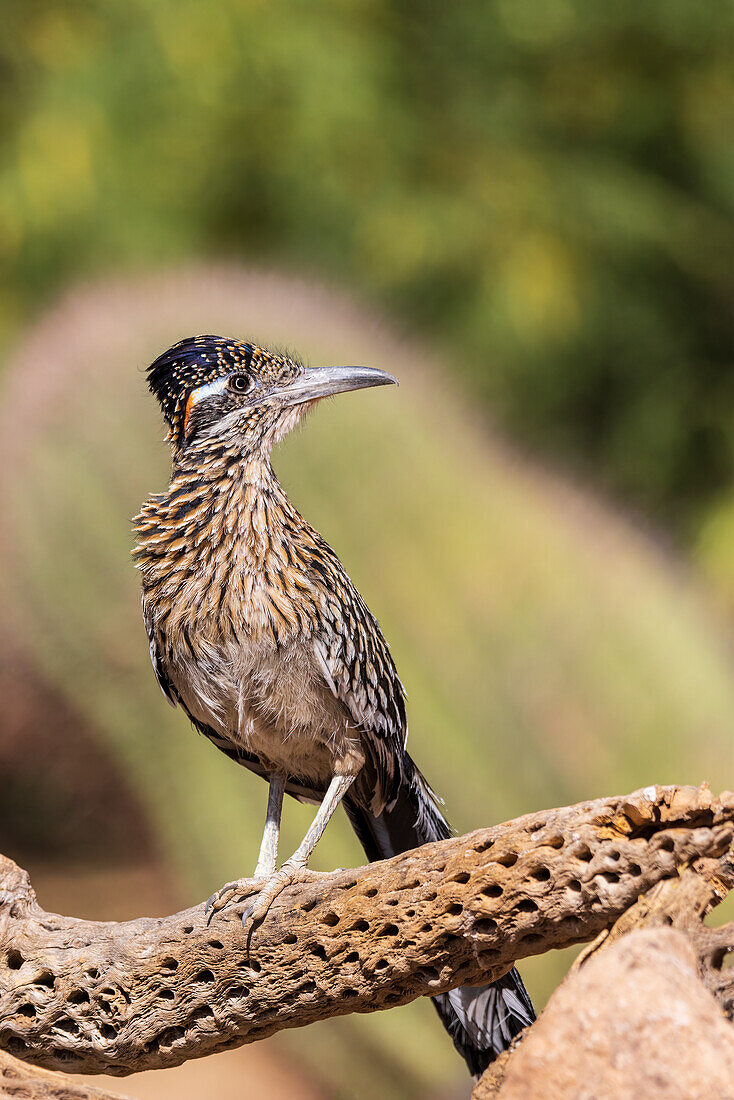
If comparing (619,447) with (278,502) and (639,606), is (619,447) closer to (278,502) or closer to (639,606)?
(639,606)

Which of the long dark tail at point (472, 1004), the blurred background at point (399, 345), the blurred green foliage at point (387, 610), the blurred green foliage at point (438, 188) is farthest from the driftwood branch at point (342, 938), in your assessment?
the blurred green foliage at point (438, 188)

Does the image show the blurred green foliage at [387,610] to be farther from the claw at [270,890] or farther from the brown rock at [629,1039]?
the brown rock at [629,1039]

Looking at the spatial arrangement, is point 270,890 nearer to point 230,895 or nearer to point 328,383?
point 230,895

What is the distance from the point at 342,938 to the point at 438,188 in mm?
3137

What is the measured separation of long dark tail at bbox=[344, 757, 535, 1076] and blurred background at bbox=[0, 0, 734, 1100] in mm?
1315

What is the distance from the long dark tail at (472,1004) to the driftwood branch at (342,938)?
260 millimetres

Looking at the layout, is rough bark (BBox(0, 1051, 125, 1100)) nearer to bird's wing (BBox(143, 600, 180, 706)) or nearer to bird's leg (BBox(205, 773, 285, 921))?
bird's leg (BBox(205, 773, 285, 921))

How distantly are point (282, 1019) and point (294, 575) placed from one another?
725 mm

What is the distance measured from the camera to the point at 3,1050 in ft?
5.82

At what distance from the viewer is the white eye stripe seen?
187 cm

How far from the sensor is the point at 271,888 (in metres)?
1.75

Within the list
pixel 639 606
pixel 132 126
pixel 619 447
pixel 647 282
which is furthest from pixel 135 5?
pixel 639 606

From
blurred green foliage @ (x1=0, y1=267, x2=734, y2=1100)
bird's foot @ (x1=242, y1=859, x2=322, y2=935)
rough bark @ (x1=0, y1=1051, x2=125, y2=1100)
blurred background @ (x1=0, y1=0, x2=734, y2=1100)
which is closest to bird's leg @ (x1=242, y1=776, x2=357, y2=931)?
bird's foot @ (x1=242, y1=859, x2=322, y2=935)

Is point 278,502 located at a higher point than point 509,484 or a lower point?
lower
